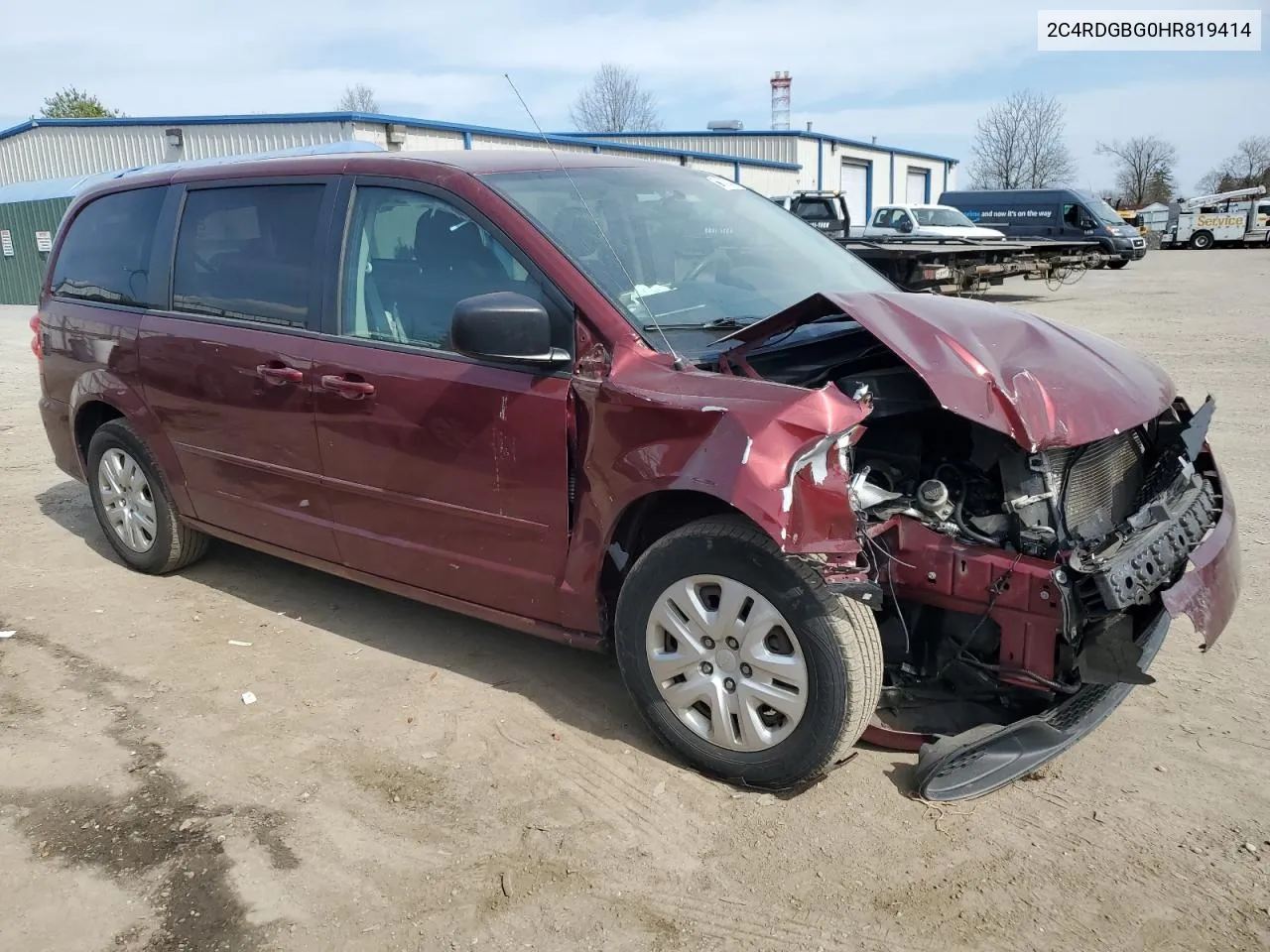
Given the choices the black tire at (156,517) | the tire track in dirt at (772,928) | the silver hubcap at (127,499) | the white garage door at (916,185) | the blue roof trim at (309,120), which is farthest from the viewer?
the white garage door at (916,185)

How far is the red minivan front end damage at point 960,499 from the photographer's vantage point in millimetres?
2809

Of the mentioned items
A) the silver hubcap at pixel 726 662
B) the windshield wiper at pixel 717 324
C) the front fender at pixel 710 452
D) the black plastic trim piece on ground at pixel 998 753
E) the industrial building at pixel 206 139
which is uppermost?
the industrial building at pixel 206 139

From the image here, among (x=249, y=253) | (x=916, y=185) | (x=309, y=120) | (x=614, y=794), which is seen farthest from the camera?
(x=916, y=185)

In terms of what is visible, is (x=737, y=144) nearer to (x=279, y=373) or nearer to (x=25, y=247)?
(x=25, y=247)

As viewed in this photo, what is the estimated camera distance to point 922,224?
2325cm

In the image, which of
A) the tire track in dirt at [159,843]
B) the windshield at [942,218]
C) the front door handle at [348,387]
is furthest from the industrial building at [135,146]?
the tire track in dirt at [159,843]

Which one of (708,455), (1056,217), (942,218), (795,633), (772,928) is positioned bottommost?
(772,928)

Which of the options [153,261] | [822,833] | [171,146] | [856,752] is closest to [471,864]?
[822,833]

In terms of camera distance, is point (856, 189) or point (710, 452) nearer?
point (710, 452)

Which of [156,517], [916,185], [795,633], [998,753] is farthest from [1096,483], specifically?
[916,185]

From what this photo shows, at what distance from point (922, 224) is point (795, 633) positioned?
22.1m

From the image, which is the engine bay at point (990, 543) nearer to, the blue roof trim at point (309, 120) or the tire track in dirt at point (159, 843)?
the tire track in dirt at point (159, 843)

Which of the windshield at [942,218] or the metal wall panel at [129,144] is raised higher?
the metal wall panel at [129,144]

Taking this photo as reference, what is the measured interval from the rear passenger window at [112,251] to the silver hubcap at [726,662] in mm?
3070
